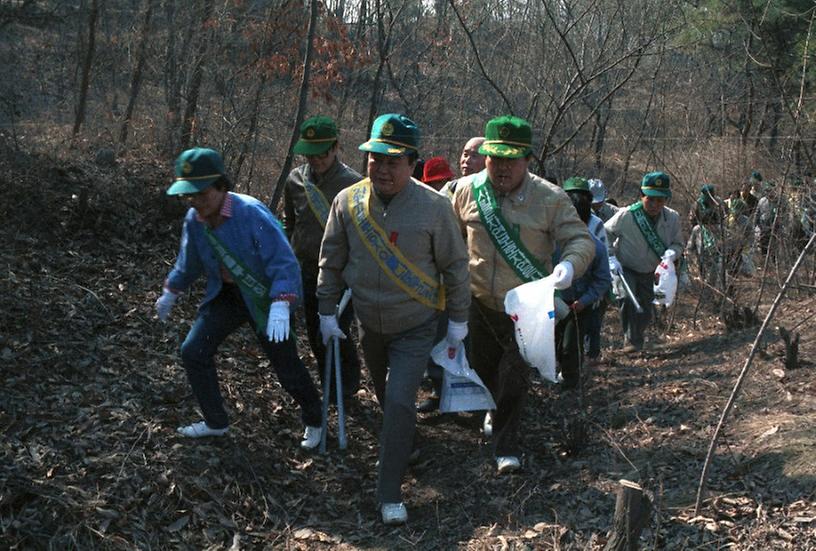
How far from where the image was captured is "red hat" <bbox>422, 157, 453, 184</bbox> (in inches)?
271

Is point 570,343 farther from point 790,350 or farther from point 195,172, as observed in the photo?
point 195,172

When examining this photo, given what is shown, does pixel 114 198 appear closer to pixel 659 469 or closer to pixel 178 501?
pixel 178 501

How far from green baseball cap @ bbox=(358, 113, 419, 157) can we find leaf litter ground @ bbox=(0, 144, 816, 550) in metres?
1.99

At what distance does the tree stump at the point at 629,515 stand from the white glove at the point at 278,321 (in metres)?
1.96

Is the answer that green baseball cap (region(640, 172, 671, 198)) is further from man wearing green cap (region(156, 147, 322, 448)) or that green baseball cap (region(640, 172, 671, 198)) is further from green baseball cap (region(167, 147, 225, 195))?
green baseball cap (region(167, 147, 225, 195))


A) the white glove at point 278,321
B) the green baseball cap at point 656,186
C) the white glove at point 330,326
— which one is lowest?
the white glove at point 330,326

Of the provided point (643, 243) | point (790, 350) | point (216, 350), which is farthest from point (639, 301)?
point (216, 350)

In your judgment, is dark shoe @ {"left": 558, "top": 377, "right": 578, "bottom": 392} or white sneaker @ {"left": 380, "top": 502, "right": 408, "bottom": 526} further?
dark shoe @ {"left": 558, "top": 377, "right": 578, "bottom": 392}

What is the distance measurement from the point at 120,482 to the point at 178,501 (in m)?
0.32

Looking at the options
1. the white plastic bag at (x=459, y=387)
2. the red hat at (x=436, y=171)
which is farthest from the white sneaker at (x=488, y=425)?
the red hat at (x=436, y=171)

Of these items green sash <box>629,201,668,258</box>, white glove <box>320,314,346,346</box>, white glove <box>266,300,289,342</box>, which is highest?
green sash <box>629,201,668,258</box>

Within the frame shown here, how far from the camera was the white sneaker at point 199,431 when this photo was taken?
5062 mm

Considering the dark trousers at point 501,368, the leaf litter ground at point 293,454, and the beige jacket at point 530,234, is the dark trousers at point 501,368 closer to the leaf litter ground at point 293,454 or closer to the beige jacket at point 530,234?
the beige jacket at point 530,234

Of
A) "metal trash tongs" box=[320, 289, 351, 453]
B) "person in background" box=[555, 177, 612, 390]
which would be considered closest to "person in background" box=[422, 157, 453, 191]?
"person in background" box=[555, 177, 612, 390]
